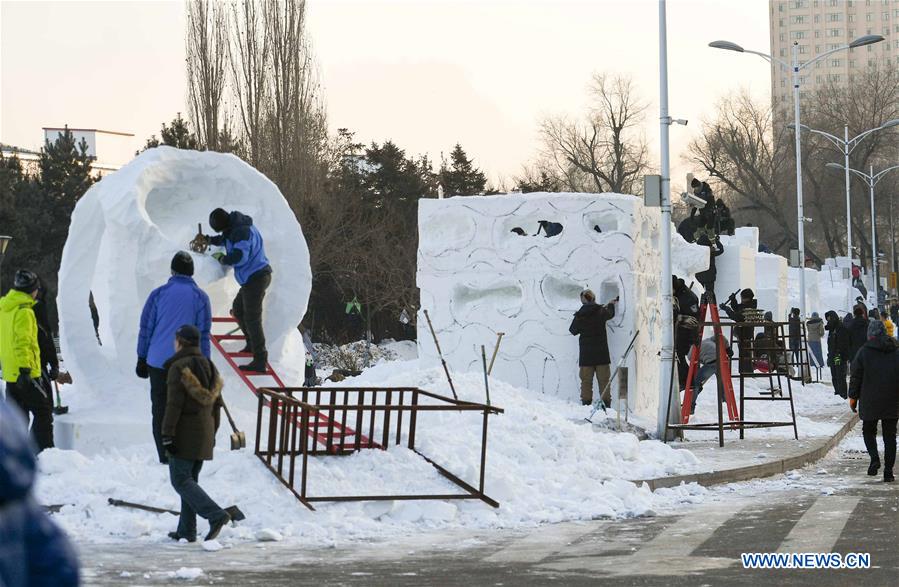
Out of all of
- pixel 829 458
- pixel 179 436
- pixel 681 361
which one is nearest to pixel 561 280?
pixel 681 361

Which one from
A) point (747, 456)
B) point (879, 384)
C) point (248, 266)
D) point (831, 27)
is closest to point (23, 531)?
point (248, 266)

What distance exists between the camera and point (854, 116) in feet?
272

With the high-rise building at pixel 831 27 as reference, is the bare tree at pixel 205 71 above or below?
below

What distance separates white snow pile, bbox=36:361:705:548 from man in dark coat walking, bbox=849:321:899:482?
215cm

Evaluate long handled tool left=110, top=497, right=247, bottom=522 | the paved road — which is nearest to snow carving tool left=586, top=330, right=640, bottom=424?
the paved road

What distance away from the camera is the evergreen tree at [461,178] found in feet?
202

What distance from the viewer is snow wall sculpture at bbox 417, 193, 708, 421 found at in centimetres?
2241

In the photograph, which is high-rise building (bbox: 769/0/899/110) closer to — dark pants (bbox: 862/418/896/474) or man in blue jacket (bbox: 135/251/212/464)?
dark pants (bbox: 862/418/896/474)

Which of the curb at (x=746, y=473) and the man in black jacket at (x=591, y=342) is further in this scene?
the man in black jacket at (x=591, y=342)

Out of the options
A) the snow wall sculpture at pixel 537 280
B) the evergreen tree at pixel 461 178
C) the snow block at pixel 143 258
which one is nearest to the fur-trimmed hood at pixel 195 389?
the snow block at pixel 143 258

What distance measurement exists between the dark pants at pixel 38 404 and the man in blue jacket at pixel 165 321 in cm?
189

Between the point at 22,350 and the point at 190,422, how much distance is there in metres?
4.11

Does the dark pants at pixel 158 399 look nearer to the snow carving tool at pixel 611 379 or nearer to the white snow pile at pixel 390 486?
the white snow pile at pixel 390 486

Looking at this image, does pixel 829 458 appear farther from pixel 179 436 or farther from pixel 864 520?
pixel 179 436
